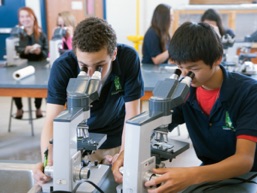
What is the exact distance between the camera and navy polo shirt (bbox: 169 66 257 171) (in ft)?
3.96

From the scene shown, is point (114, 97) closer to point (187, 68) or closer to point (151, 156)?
point (187, 68)

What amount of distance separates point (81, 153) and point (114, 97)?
0.63 metres

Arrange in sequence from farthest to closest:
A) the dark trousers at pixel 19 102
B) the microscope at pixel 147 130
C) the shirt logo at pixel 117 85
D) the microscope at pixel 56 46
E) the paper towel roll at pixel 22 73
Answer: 1. the dark trousers at pixel 19 102
2. the microscope at pixel 56 46
3. the paper towel roll at pixel 22 73
4. the shirt logo at pixel 117 85
5. the microscope at pixel 147 130

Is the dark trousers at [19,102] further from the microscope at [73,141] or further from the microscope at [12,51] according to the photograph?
the microscope at [73,141]

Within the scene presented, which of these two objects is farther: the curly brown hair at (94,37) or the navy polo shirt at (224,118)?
the curly brown hair at (94,37)

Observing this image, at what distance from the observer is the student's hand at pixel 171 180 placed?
1010mm

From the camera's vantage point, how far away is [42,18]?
213 inches

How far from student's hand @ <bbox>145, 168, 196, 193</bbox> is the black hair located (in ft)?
1.19

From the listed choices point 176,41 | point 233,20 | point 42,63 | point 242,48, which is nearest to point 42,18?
point 42,63

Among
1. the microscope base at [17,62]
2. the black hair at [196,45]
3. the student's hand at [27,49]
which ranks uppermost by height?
the black hair at [196,45]

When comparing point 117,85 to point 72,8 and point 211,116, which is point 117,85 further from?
point 72,8

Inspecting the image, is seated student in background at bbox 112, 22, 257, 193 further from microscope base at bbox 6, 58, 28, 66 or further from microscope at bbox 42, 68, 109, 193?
microscope base at bbox 6, 58, 28, 66

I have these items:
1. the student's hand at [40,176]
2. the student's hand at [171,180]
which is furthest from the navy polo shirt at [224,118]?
the student's hand at [40,176]

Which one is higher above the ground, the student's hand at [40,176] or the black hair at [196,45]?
the black hair at [196,45]
